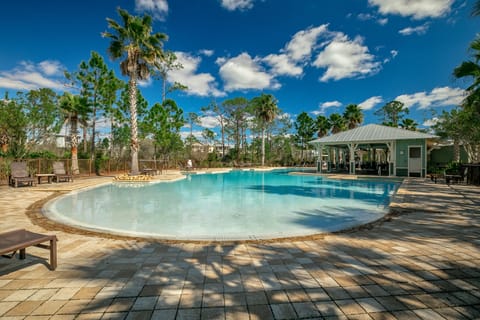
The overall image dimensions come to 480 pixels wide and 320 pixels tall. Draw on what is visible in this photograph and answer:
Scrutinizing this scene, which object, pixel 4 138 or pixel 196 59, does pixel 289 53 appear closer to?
pixel 196 59

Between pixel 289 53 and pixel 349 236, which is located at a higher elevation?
pixel 289 53

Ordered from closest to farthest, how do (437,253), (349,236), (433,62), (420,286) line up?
(420,286), (437,253), (349,236), (433,62)

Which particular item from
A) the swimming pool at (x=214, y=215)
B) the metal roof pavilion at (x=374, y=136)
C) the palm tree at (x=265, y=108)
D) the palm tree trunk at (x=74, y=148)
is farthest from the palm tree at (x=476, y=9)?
the palm tree at (x=265, y=108)

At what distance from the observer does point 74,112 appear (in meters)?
16.9

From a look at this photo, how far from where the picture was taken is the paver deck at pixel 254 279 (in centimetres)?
190

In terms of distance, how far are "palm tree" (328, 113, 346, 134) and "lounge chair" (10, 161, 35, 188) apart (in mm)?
33876

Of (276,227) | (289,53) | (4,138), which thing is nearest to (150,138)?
(4,138)

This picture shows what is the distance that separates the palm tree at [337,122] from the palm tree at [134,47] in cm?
2631

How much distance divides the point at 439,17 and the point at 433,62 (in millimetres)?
7601

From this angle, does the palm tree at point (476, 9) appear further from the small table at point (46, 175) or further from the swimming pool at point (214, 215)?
the small table at point (46, 175)

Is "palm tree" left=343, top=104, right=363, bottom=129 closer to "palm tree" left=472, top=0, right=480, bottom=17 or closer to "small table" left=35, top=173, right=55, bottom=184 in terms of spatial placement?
"palm tree" left=472, top=0, right=480, bottom=17

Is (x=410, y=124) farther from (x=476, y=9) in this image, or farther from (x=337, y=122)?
(x=476, y=9)

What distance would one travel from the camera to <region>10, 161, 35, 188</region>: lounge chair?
10285 mm

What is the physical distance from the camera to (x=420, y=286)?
228 centimetres
